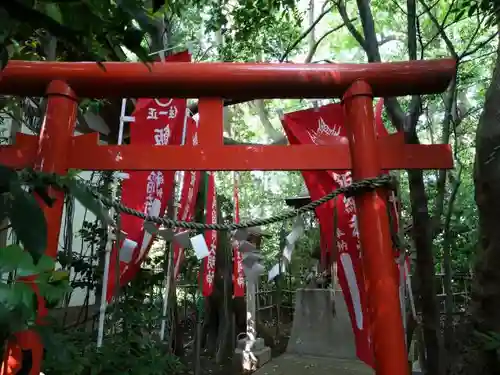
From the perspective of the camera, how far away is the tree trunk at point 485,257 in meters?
2.46

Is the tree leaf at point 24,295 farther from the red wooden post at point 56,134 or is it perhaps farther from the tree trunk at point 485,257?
the tree trunk at point 485,257

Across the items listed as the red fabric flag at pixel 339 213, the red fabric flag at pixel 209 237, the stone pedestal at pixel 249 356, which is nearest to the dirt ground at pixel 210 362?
the stone pedestal at pixel 249 356

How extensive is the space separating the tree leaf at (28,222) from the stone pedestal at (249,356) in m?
7.13

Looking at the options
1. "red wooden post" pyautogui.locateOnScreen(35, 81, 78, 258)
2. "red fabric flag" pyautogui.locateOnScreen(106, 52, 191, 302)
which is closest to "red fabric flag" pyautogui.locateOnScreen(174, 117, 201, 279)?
"red fabric flag" pyautogui.locateOnScreen(106, 52, 191, 302)

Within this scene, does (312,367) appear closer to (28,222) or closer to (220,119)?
(220,119)

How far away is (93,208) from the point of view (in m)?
0.89

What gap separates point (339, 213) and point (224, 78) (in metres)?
1.96

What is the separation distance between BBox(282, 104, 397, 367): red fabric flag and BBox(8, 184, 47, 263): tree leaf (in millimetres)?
3109

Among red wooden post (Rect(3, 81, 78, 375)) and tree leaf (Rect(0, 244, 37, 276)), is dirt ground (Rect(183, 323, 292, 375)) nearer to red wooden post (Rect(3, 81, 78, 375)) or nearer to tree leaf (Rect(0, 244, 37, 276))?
red wooden post (Rect(3, 81, 78, 375))

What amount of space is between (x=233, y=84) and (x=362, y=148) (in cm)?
93

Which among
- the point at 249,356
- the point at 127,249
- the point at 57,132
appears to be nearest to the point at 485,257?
the point at 57,132

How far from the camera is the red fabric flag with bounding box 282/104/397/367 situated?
3.99 m

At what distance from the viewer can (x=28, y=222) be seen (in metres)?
0.83

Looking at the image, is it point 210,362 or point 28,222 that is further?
point 210,362
